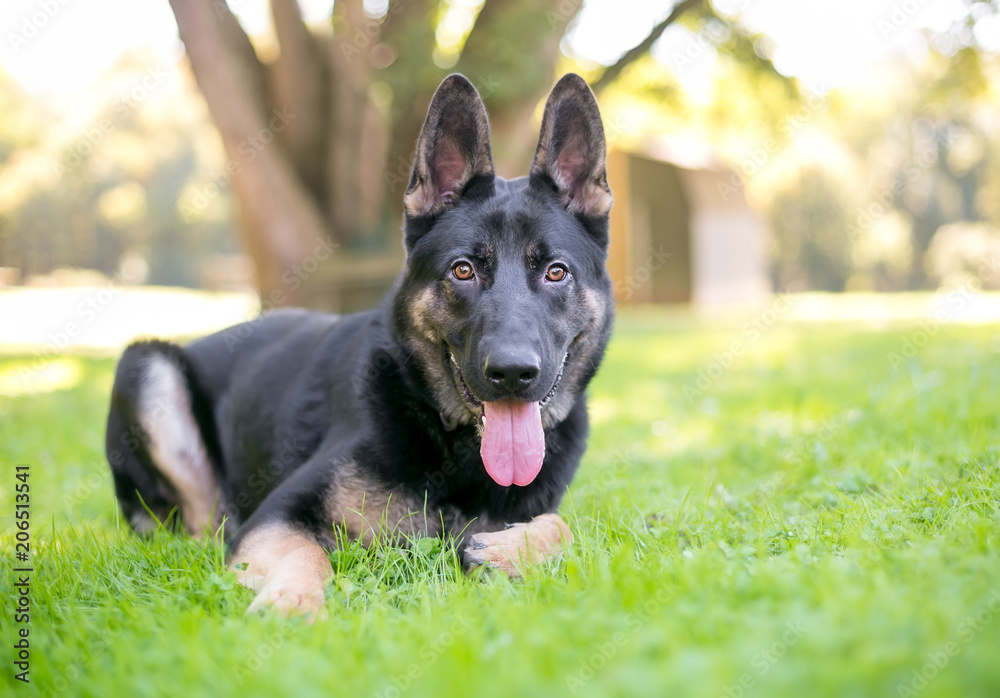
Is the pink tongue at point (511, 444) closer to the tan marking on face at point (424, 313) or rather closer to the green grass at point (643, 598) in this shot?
the green grass at point (643, 598)

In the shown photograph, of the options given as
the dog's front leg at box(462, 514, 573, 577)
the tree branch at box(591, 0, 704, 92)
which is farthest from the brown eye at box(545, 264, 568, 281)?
the tree branch at box(591, 0, 704, 92)

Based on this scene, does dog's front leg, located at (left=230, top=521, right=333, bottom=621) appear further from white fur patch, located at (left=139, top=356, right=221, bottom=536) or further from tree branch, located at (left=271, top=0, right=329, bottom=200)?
tree branch, located at (left=271, top=0, right=329, bottom=200)

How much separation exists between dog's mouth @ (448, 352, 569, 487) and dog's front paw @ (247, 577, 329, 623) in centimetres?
90

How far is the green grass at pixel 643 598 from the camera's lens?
5.57ft

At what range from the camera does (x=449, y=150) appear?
370 centimetres

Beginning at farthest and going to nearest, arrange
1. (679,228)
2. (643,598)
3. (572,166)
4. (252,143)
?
1. (679,228)
2. (252,143)
3. (572,166)
4. (643,598)

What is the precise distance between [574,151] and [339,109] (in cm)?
750

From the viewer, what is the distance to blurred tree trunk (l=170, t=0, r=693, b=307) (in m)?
9.26

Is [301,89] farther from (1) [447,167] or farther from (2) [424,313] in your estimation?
(2) [424,313]

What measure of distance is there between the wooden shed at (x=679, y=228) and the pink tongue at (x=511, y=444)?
21.6 metres

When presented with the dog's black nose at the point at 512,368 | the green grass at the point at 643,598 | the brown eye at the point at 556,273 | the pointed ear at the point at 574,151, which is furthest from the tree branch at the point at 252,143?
the dog's black nose at the point at 512,368

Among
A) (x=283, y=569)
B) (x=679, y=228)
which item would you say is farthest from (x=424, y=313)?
(x=679, y=228)

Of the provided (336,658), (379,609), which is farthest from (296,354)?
(336,658)

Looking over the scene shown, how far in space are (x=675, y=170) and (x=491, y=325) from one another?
23.4 meters
